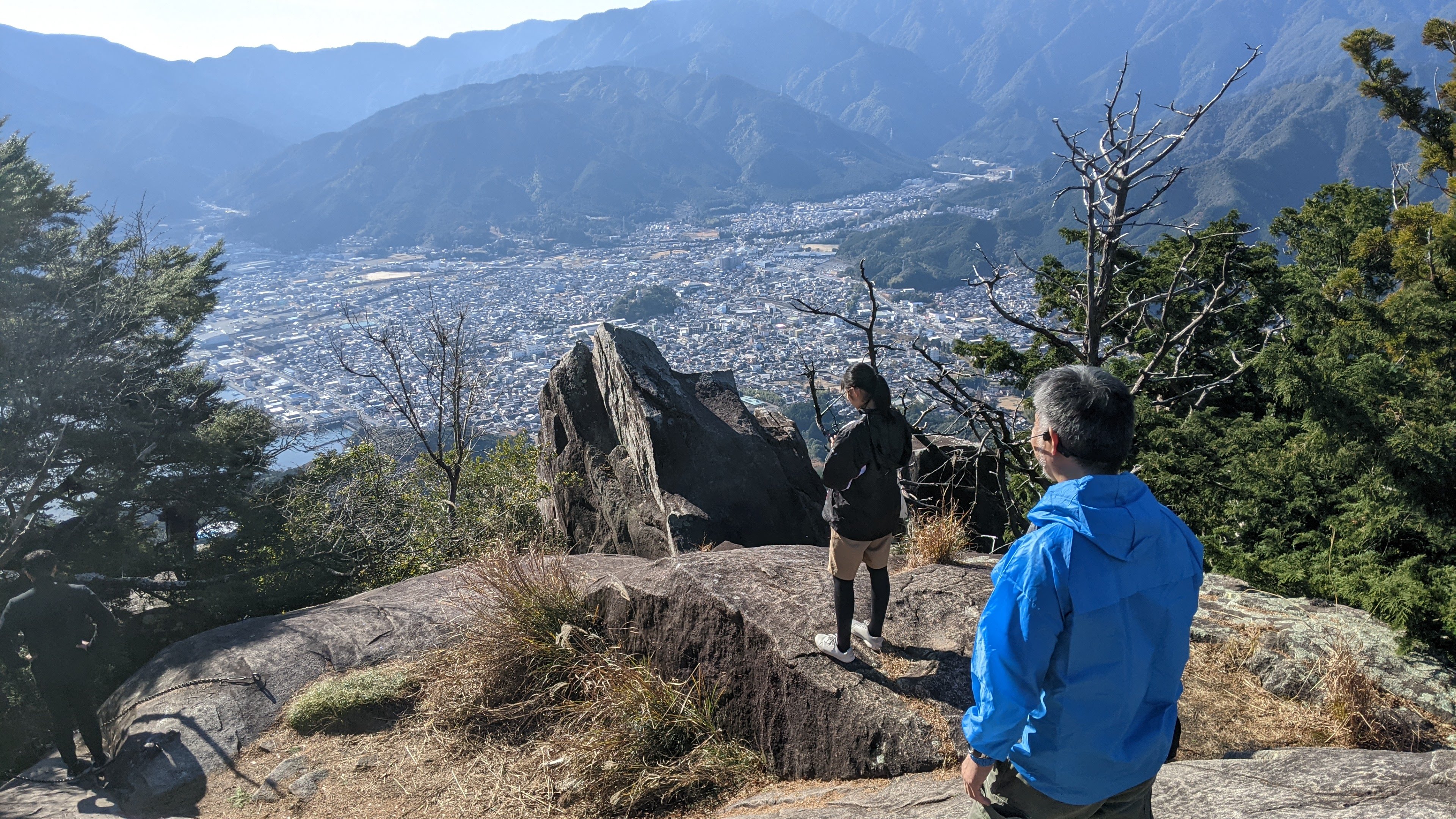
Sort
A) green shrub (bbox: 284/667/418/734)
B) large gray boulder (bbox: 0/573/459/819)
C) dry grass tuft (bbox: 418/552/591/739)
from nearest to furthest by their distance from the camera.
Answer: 1. dry grass tuft (bbox: 418/552/591/739)
2. large gray boulder (bbox: 0/573/459/819)
3. green shrub (bbox: 284/667/418/734)

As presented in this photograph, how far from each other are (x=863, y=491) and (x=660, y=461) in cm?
598

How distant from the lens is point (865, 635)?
452 cm

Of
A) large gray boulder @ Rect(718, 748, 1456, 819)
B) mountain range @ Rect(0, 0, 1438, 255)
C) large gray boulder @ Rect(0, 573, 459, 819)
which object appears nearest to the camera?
large gray boulder @ Rect(718, 748, 1456, 819)

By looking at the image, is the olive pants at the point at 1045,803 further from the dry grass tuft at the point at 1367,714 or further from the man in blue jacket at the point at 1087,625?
the dry grass tuft at the point at 1367,714

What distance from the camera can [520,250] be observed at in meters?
103

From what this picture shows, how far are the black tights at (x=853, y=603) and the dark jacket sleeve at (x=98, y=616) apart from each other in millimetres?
6516

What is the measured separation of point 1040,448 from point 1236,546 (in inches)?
224

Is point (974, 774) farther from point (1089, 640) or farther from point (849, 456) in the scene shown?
point (849, 456)

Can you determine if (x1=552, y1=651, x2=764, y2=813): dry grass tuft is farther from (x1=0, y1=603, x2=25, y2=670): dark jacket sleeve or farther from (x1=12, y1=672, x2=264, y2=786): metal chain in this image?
(x1=0, y1=603, x2=25, y2=670): dark jacket sleeve

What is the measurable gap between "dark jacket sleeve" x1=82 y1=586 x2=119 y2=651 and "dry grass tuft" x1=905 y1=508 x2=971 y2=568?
708 cm

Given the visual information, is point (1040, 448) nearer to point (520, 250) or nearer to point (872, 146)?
point (520, 250)

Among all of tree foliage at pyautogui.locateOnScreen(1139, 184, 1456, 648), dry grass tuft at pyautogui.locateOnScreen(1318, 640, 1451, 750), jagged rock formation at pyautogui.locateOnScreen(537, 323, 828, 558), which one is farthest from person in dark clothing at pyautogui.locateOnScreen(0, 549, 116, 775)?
tree foliage at pyautogui.locateOnScreen(1139, 184, 1456, 648)

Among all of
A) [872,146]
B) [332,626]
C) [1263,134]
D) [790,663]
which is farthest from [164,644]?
[872,146]

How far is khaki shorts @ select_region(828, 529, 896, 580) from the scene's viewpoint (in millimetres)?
4148
